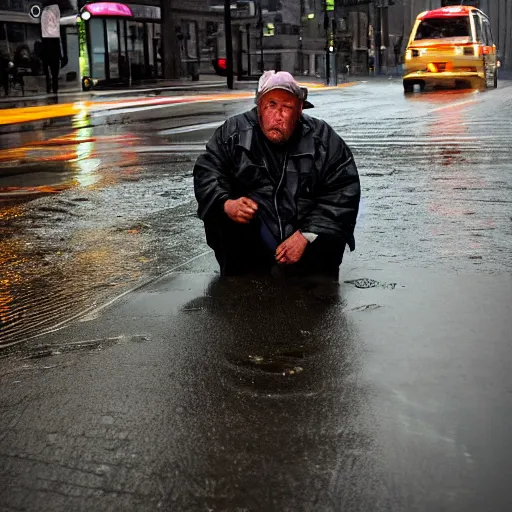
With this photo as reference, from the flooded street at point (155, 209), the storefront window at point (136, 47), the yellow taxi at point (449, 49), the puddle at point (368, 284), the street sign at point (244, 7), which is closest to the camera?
the puddle at point (368, 284)

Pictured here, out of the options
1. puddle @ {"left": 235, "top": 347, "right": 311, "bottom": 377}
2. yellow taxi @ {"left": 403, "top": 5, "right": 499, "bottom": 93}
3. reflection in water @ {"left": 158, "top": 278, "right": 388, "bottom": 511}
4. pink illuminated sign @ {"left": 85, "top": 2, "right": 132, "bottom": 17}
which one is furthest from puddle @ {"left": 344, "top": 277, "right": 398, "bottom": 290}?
→ pink illuminated sign @ {"left": 85, "top": 2, "right": 132, "bottom": 17}

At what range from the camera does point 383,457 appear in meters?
2.47

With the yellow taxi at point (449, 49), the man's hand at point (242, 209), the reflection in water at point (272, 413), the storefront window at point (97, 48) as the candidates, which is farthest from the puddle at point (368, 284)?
the storefront window at point (97, 48)

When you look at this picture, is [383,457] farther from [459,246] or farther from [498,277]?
[459,246]

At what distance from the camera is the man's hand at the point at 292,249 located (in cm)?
424

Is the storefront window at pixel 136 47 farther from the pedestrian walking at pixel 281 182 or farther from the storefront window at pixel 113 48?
the pedestrian walking at pixel 281 182

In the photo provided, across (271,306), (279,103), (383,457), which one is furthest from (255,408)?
(279,103)

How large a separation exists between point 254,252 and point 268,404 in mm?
1842

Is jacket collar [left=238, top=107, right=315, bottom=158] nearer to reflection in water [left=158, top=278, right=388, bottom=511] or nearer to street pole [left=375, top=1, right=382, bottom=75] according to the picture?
reflection in water [left=158, top=278, right=388, bottom=511]

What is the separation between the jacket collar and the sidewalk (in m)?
0.72

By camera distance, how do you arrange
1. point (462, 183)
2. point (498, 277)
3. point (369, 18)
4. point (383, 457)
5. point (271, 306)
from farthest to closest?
point (369, 18), point (462, 183), point (498, 277), point (271, 306), point (383, 457)

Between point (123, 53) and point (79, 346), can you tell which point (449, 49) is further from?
point (79, 346)

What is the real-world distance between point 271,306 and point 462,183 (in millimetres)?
4127

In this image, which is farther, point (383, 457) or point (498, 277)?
point (498, 277)
